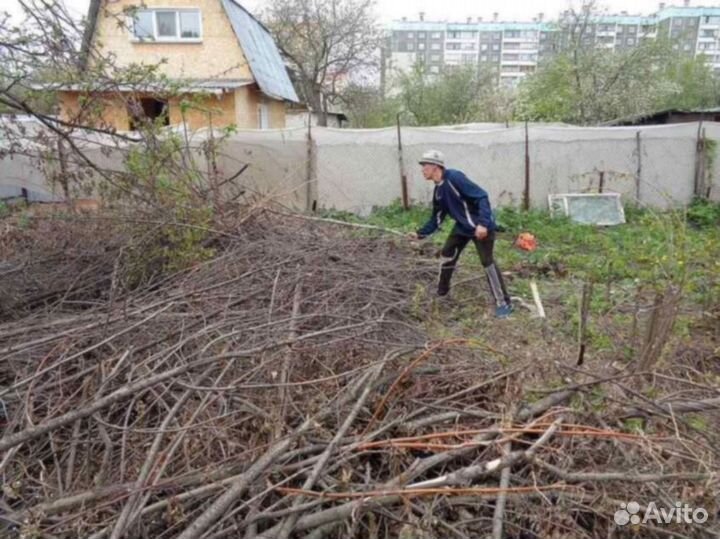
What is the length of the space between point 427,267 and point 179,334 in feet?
9.79

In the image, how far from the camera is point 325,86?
87.3ft

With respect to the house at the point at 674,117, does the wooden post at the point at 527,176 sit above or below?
below

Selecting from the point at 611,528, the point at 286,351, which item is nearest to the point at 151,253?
the point at 286,351

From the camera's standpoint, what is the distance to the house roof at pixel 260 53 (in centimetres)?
1459

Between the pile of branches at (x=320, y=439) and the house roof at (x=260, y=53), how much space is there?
13473 mm

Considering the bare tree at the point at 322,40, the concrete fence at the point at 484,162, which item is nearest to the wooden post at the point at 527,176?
the concrete fence at the point at 484,162

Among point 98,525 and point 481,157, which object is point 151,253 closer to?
point 98,525

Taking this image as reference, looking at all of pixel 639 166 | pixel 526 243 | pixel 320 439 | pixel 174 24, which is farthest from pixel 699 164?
pixel 174 24

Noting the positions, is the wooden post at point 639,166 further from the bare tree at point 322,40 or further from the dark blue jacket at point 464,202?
the bare tree at point 322,40

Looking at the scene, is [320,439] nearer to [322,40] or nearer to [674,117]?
[674,117]

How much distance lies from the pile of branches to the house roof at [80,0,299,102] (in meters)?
13.5

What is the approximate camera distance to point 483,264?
450cm

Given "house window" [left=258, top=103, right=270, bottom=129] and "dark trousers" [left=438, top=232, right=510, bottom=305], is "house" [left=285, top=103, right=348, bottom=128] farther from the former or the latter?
"dark trousers" [left=438, top=232, right=510, bottom=305]

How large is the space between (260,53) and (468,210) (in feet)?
47.5
